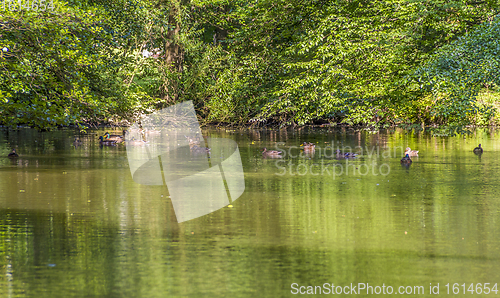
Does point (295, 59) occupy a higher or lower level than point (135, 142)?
higher

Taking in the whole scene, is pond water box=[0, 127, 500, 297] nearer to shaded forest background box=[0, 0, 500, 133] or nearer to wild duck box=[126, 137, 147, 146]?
shaded forest background box=[0, 0, 500, 133]

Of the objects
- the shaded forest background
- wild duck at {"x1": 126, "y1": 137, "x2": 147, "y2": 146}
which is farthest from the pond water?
wild duck at {"x1": 126, "y1": 137, "x2": 147, "y2": 146}

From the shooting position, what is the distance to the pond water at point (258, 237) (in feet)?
18.4

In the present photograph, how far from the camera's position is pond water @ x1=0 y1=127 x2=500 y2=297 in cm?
561

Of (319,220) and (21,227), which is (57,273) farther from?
(319,220)

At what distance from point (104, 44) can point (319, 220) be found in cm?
1520

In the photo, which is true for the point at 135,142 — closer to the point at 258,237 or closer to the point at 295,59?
the point at 295,59

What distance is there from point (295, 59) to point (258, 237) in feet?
60.7

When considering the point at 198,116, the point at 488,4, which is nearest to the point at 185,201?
the point at 488,4

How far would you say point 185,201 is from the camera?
1004 centimetres

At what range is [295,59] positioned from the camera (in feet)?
82.3

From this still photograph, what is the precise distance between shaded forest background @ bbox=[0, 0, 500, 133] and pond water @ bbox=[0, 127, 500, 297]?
13.8 feet

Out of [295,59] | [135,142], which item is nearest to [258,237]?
[135,142]

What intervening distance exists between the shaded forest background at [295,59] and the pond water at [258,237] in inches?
166
